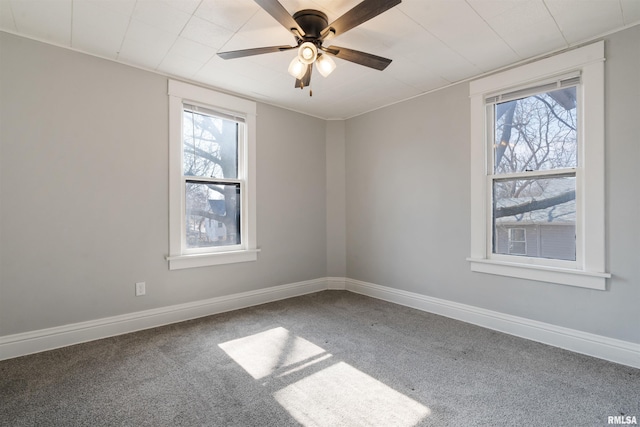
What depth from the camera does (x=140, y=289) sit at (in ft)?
9.47

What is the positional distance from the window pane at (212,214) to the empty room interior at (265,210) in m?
0.02

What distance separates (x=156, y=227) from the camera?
9.79 feet

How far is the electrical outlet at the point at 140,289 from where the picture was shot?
2.87 m

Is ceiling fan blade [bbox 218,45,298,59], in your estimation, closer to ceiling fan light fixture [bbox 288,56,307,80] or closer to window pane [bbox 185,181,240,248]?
ceiling fan light fixture [bbox 288,56,307,80]

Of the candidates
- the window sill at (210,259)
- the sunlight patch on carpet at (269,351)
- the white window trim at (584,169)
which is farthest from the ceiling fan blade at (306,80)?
the sunlight patch on carpet at (269,351)

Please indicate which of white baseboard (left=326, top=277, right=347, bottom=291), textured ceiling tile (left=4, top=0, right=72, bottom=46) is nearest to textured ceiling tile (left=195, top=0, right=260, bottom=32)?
textured ceiling tile (left=4, top=0, right=72, bottom=46)

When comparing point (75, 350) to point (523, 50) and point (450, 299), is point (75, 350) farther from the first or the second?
point (523, 50)

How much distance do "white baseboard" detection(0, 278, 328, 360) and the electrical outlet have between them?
177 millimetres

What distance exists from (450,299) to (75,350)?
11.4 ft

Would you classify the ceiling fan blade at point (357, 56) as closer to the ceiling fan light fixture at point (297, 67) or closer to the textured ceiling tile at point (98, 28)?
the ceiling fan light fixture at point (297, 67)

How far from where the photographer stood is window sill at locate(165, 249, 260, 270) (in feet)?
10.1

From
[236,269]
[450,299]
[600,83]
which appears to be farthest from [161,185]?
[600,83]

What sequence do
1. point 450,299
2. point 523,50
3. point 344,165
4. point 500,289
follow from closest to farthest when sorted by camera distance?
point 523,50 < point 500,289 < point 450,299 < point 344,165

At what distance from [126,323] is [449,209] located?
3.40 metres
